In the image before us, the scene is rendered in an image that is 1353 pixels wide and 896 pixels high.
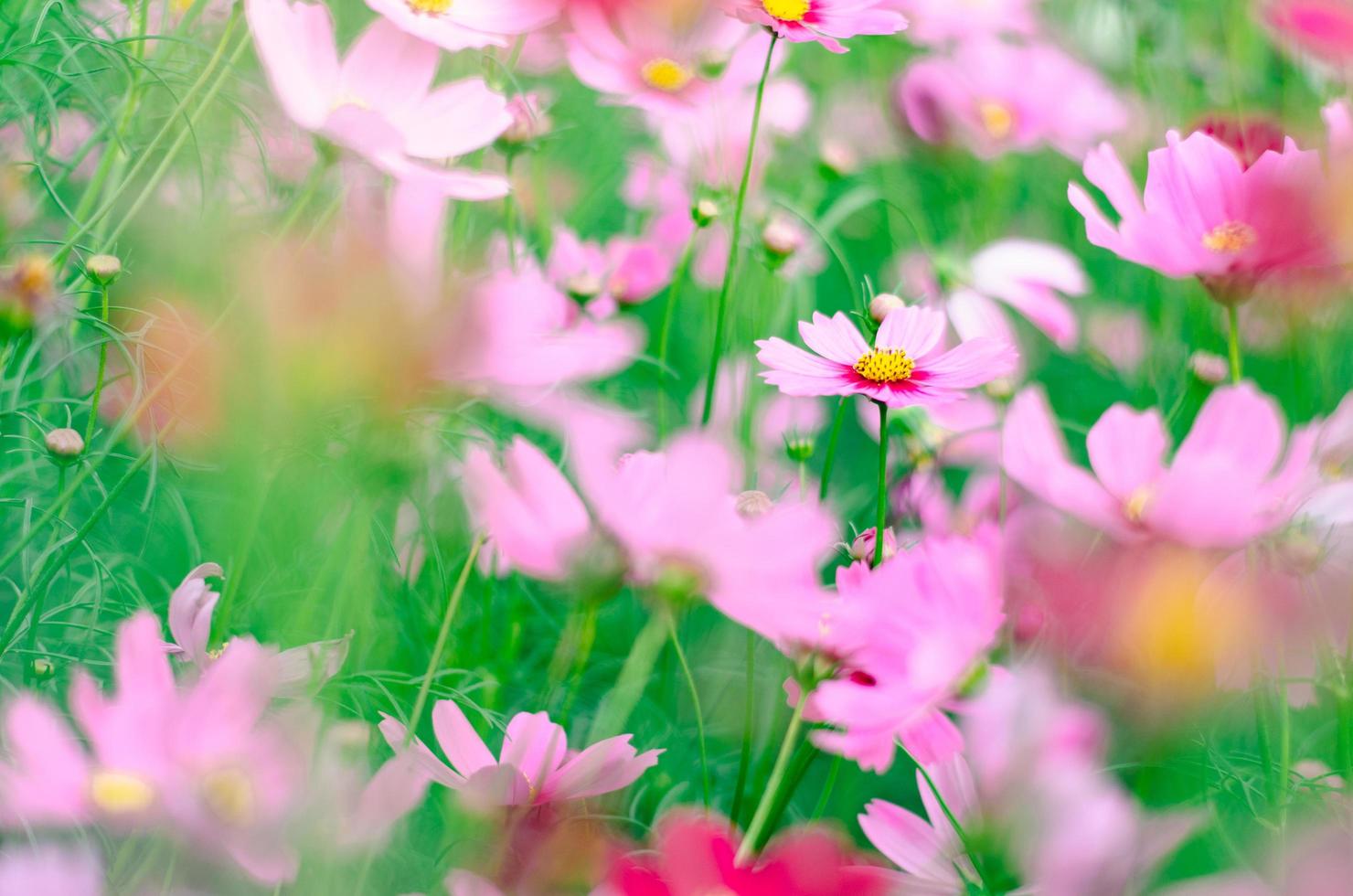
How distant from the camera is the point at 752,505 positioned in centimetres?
38

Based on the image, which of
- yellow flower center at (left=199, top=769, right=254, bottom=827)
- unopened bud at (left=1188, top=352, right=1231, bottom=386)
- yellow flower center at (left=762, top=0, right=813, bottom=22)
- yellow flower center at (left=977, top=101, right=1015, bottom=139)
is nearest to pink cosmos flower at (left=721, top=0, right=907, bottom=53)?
yellow flower center at (left=762, top=0, right=813, bottom=22)

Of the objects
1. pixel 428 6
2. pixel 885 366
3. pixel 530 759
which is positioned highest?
pixel 428 6

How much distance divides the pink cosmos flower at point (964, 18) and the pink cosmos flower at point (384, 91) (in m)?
0.60

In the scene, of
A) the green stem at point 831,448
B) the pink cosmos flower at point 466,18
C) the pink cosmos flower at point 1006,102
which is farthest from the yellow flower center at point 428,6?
the pink cosmos flower at point 1006,102

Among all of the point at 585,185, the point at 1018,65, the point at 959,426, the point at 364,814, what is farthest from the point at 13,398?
the point at 1018,65

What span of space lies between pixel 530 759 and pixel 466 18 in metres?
0.26

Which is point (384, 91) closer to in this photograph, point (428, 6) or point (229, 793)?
point (428, 6)

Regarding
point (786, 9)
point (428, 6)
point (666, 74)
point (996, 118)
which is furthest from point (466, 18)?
point (996, 118)

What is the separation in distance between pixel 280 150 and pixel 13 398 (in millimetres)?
215

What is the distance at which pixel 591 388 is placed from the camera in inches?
26.2

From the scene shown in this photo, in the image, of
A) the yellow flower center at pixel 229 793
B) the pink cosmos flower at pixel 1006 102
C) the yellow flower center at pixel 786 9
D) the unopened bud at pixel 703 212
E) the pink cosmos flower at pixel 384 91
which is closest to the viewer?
the yellow flower center at pixel 229 793

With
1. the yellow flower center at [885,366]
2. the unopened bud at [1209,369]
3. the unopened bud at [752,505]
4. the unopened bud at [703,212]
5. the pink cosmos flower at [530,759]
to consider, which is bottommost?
the pink cosmos flower at [530,759]

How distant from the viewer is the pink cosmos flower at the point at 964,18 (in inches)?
37.3

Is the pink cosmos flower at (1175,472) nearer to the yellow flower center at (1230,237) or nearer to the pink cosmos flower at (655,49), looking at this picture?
the yellow flower center at (1230,237)
